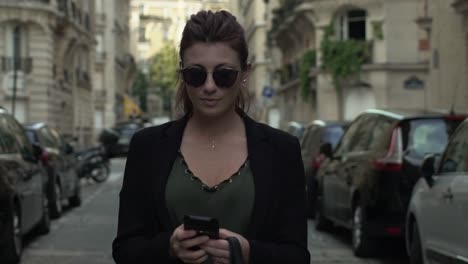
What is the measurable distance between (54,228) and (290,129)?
33.7 ft

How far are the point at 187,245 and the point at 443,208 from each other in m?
4.78

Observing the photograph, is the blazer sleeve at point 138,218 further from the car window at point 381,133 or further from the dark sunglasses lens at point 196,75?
the car window at point 381,133

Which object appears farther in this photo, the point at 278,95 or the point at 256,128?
the point at 278,95

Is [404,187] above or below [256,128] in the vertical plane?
below

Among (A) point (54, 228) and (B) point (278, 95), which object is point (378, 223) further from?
(B) point (278, 95)

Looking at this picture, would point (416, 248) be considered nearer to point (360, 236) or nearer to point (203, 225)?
point (360, 236)

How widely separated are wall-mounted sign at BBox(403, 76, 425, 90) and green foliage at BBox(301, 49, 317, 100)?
5723 mm

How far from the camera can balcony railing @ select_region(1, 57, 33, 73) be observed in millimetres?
41188

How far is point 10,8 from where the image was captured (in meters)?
40.5

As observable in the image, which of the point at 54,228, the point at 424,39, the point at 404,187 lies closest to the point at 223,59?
the point at 404,187

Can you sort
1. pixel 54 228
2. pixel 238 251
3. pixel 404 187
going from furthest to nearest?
pixel 54 228 < pixel 404 187 < pixel 238 251

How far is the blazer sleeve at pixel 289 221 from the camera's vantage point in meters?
2.83

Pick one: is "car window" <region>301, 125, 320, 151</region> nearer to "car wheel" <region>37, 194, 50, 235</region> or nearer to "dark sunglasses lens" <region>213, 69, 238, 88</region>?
"car wheel" <region>37, 194, 50, 235</region>

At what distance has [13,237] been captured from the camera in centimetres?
957
